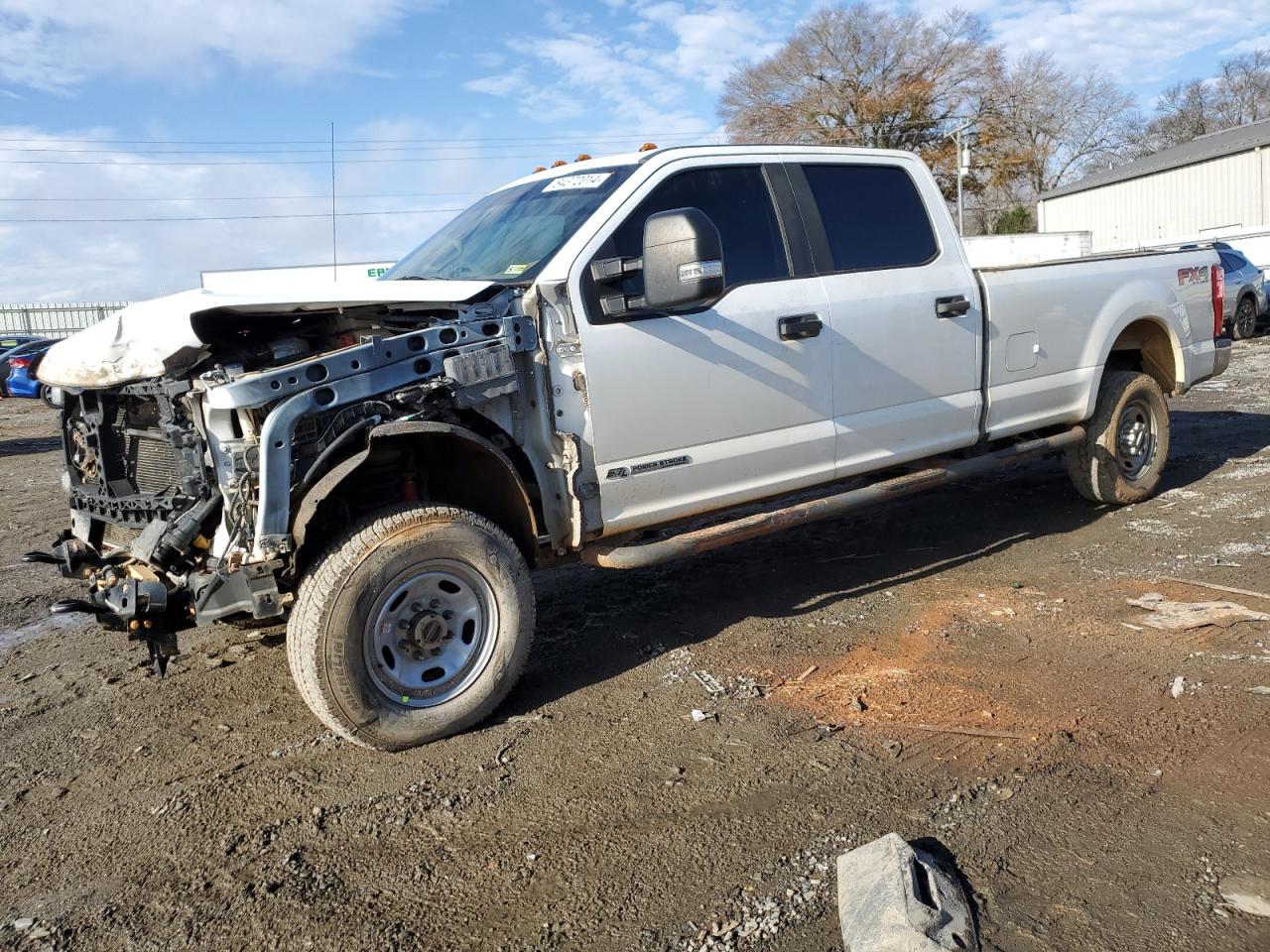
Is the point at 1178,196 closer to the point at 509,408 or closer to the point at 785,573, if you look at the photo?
the point at 785,573

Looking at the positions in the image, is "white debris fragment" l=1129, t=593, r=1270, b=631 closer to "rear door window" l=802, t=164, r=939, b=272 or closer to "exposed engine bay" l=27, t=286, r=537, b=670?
"rear door window" l=802, t=164, r=939, b=272

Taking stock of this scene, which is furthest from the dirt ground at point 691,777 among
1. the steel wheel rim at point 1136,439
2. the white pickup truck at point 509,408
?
the steel wheel rim at point 1136,439

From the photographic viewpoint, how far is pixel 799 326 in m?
4.55

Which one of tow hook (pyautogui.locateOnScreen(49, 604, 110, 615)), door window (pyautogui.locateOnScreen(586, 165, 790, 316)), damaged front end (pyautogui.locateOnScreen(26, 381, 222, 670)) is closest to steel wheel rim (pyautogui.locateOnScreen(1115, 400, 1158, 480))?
door window (pyautogui.locateOnScreen(586, 165, 790, 316))

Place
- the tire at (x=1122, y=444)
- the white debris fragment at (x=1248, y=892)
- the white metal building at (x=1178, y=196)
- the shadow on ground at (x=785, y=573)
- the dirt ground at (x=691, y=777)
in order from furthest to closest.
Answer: the white metal building at (x=1178, y=196) < the tire at (x=1122, y=444) < the shadow on ground at (x=785, y=573) < the dirt ground at (x=691, y=777) < the white debris fragment at (x=1248, y=892)

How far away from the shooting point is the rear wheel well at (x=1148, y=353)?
655 centimetres

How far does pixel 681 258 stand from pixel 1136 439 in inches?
167

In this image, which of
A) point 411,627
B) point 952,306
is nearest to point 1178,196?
point 952,306

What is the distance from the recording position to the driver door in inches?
162

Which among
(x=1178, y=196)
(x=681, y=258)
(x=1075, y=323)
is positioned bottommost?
(x=1075, y=323)

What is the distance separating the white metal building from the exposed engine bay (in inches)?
1228

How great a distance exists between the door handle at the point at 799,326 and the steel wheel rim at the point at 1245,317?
17619 millimetres

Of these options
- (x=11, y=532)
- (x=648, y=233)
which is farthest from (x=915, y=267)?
(x=11, y=532)

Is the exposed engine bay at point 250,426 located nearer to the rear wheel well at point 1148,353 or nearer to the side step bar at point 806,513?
the side step bar at point 806,513
